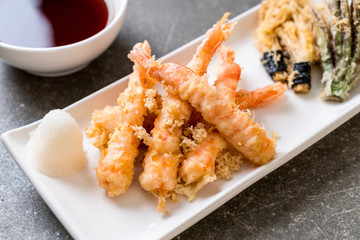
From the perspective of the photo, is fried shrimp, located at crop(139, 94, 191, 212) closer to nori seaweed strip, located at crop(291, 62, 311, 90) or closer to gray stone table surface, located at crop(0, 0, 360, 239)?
gray stone table surface, located at crop(0, 0, 360, 239)

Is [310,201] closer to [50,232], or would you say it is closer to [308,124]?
[308,124]

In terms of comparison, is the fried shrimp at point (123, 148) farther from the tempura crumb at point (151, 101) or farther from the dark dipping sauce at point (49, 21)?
the dark dipping sauce at point (49, 21)

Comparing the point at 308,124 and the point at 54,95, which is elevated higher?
the point at 308,124

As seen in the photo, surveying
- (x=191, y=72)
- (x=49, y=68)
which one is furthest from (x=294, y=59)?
(x=49, y=68)

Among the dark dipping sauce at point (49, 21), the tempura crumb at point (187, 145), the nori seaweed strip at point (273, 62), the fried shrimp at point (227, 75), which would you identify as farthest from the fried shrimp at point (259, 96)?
the dark dipping sauce at point (49, 21)

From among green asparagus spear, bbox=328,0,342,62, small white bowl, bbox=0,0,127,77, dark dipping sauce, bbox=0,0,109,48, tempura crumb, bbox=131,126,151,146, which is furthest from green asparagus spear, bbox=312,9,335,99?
dark dipping sauce, bbox=0,0,109,48
